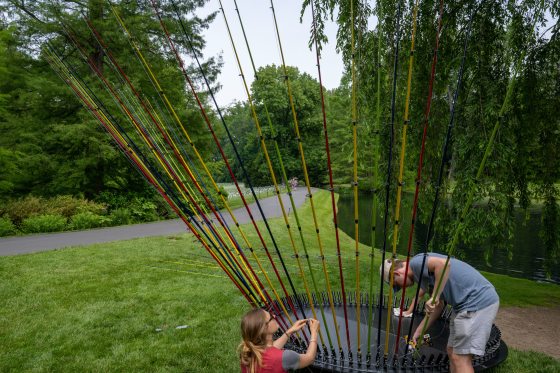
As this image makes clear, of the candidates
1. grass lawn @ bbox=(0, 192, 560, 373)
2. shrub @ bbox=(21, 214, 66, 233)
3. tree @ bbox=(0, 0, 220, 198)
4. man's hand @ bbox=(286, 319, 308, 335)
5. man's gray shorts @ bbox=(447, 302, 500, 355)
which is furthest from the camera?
tree @ bbox=(0, 0, 220, 198)

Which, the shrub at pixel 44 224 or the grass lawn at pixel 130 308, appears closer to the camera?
the grass lawn at pixel 130 308

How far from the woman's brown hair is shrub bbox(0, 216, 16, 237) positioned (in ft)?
42.3

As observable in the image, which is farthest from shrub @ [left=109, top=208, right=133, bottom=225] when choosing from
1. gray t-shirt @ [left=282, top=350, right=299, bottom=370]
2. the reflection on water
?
gray t-shirt @ [left=282, top=350, right=299, bottom=370]

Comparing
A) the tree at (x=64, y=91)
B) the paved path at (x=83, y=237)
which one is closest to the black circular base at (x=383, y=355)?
the paved path at (x=83, y=237)

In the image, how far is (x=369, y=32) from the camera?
6.80 meters

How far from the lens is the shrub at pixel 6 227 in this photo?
1223cm

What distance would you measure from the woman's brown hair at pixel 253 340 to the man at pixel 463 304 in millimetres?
1198

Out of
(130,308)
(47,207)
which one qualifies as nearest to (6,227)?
(47,207)

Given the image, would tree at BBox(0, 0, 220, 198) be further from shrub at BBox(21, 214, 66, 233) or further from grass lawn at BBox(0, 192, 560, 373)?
grass lawn at BBox(0, 192, 560, 373)

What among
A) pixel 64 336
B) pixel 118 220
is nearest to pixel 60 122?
pixel 118 220

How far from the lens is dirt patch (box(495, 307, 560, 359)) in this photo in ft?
17.3

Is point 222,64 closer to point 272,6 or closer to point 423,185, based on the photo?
point 423,185

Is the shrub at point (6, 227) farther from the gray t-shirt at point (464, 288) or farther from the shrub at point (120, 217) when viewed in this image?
the gray t-shirt at point (464, 288)

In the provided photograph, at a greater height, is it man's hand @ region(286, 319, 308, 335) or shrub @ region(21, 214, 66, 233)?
man's hand @ region(286, 319, 308, 335)
